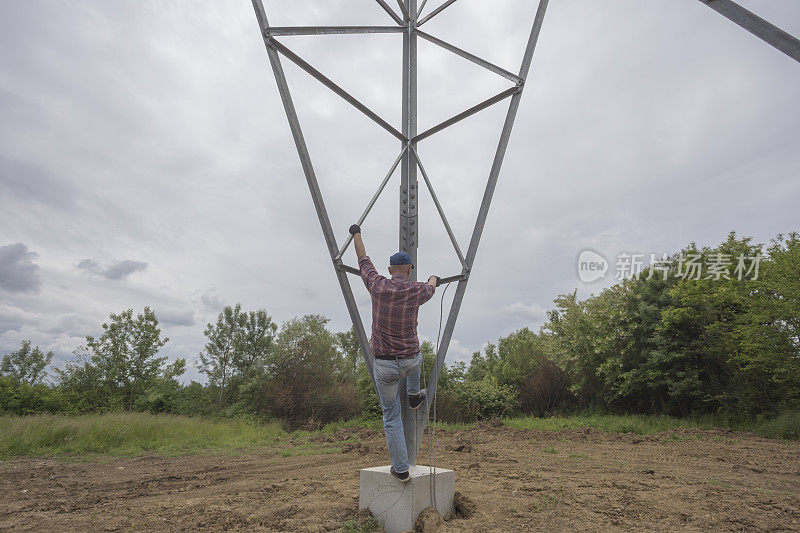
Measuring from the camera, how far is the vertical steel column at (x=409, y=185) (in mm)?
4312

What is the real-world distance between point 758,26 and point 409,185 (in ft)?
9.43

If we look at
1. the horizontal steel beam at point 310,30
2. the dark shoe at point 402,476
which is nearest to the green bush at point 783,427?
the dark shoe at point 402,476

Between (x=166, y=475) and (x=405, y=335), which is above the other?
(x=405, y=335)

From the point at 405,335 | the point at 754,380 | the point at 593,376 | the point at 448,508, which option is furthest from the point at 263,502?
the point at 593,376

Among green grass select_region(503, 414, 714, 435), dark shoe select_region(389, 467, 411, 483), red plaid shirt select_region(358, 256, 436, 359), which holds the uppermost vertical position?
red plaid shirt select_region(358, 256, 436, 359)

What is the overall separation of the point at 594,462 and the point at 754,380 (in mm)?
9428

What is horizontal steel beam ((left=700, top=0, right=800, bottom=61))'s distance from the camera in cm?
258

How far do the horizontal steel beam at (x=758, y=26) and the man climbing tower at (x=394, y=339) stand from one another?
267 centimetres

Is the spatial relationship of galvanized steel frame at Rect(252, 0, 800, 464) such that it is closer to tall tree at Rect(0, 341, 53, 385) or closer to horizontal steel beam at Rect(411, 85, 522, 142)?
horizontal steel beam at Rect(411, 85, 522, 142)

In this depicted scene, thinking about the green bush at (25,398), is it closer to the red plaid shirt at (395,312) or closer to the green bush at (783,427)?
the red plaid shirt at (395,312)

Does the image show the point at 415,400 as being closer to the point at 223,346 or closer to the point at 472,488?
the point at 472,488

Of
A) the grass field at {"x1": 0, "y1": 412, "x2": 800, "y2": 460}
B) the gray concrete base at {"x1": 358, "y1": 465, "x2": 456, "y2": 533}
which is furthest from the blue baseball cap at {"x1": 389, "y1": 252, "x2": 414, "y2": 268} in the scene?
the grass field at {"x1": 0, "y1": 412, "x2": 800, "y2": 460}

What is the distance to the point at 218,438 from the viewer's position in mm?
12617

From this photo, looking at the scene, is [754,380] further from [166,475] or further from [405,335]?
[166,475]
